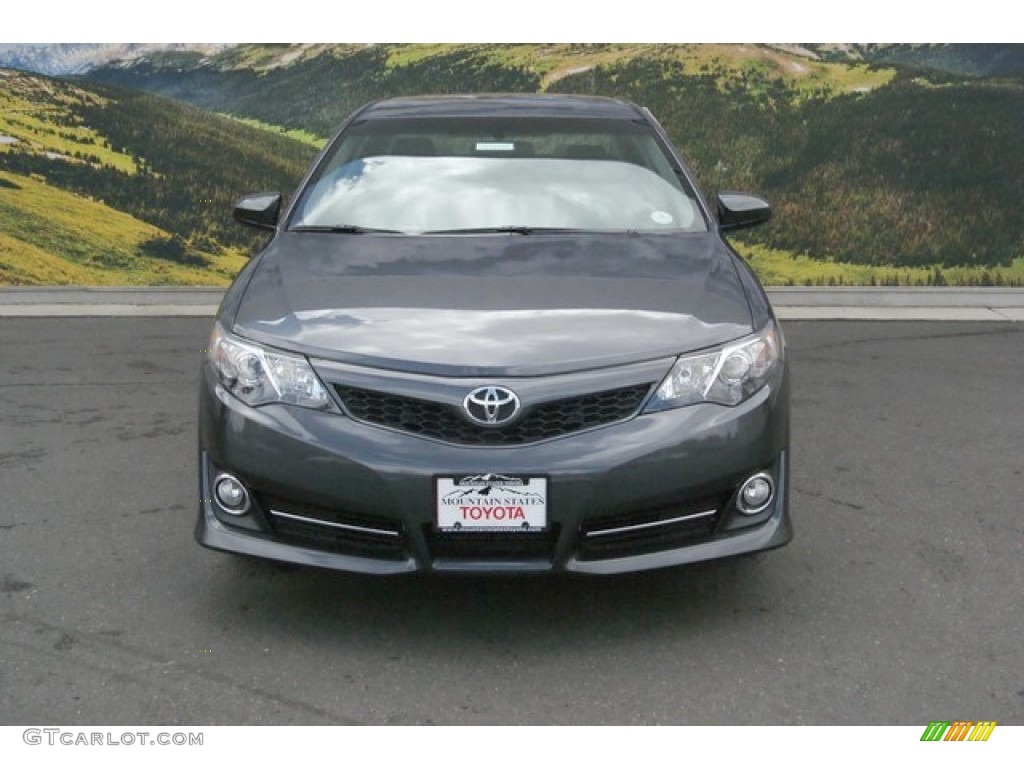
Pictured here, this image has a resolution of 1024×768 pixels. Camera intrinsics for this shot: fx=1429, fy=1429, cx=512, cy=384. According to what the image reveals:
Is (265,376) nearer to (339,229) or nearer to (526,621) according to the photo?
(526,621)

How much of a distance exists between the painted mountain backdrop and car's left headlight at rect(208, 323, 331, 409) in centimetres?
723

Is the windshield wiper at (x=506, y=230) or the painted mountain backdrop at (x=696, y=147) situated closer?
the windshield wiper at (x=506, y=230)

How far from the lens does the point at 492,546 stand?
13.2ft

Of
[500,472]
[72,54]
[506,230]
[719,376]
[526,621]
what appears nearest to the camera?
[500,472]

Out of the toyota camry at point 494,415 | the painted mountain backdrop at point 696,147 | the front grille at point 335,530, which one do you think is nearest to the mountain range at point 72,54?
the painted mountain backdrop at point 696,147

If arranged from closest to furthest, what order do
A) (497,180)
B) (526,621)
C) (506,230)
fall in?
(526,621) → (506,230) → (497,180)

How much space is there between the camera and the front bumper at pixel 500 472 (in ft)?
12.9

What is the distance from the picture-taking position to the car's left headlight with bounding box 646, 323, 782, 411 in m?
4.06

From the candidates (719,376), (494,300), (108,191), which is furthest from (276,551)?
(108,191)

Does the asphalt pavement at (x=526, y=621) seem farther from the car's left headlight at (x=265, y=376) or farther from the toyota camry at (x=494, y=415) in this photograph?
the car's left headlight at (x=265, y=376)

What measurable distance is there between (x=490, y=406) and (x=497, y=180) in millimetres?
1833

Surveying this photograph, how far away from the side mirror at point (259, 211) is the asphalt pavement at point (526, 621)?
1111 mm
